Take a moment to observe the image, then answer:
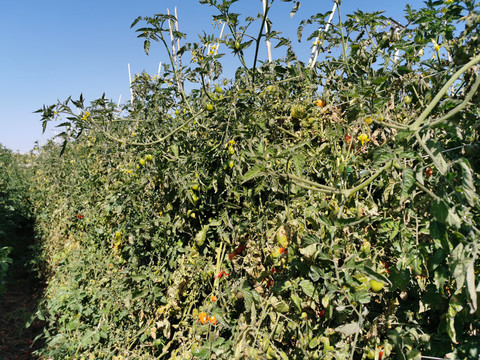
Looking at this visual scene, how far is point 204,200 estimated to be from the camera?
1726 mm

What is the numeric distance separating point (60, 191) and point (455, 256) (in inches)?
206

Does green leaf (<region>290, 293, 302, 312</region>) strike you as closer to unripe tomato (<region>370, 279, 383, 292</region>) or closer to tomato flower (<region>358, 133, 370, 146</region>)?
unripe tomato (<region>370, 279, 383, 292</region>)

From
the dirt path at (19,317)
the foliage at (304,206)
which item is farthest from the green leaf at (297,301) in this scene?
the dirt path at (19,317)

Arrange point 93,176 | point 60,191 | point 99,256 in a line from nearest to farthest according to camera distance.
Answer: point 99,256
point 93,176
point 60,191

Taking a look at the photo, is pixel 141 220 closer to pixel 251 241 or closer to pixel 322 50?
pixel 251 241

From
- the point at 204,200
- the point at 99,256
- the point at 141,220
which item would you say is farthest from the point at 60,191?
the point at 204,200

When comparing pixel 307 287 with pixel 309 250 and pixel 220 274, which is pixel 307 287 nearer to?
pixel 309 250

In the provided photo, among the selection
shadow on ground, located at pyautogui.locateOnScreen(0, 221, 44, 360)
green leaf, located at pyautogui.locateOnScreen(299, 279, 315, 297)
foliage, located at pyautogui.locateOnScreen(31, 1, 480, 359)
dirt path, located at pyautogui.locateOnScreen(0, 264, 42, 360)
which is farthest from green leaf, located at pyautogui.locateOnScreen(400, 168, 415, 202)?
dirt path, located at pyautogui.locateOnScreen(0, 264, 42, 360)

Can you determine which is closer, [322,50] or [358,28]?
[358,28]

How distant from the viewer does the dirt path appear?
3043 mm

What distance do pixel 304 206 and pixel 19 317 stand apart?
153 inches

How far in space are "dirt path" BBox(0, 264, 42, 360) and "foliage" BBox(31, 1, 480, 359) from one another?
2.50 ft

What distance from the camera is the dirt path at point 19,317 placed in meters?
3.04

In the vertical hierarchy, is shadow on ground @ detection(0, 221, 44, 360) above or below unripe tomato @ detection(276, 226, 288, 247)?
below
